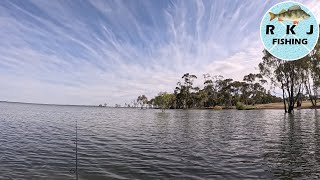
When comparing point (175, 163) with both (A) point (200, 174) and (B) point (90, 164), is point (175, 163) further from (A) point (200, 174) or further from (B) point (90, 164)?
(B) point (90, 164)

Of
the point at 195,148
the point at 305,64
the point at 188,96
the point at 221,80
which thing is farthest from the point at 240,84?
the point at 195,148

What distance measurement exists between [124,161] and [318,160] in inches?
404

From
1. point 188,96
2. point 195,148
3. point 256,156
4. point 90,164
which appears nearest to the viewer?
point 90,164

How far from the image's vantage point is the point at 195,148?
682 inches

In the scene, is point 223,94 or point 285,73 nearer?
point 285,73

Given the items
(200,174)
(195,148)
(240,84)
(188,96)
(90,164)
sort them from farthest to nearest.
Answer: (188,96)
(240,84)
(195,148)
(90,164)
(200,174)

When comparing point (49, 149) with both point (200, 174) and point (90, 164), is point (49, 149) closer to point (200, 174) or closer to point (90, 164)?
point (90, 164)

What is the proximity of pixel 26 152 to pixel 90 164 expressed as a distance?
598 cm

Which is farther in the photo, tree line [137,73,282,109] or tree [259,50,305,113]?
tree line [137,73,282,109]

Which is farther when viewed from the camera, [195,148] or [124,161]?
[195,148]

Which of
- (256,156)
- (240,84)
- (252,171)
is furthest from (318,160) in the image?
(240,84)

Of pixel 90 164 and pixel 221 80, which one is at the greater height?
pixel 221 80

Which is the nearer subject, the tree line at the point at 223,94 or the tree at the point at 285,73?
the tree at the point at 285,73

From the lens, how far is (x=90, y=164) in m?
13.0
